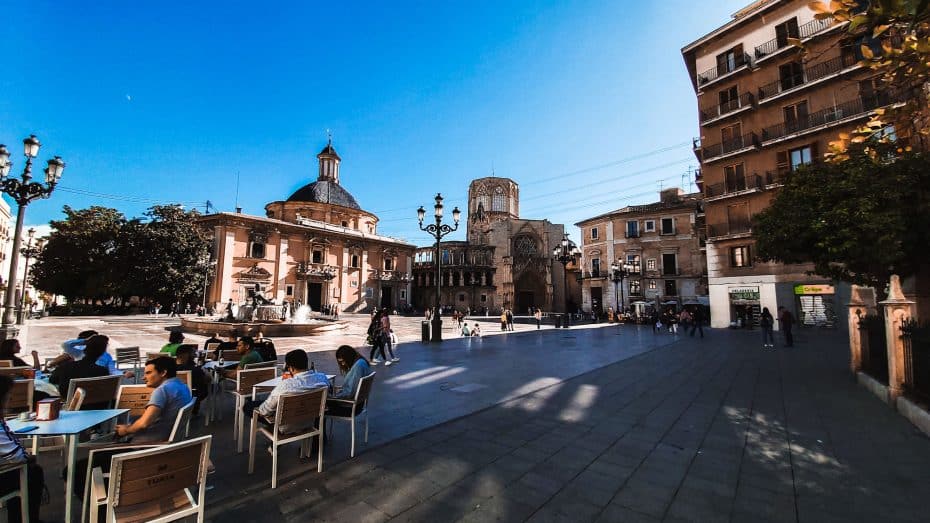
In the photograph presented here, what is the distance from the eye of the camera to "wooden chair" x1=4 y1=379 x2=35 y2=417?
3691mm

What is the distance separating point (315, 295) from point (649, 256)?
3124cm

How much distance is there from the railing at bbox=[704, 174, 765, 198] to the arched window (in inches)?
1152

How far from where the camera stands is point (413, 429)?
4.62m

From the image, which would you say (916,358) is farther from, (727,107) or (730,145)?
(727,107)

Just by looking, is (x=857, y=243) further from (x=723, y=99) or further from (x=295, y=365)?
(x=723, y=99)

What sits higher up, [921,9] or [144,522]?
[921,9]

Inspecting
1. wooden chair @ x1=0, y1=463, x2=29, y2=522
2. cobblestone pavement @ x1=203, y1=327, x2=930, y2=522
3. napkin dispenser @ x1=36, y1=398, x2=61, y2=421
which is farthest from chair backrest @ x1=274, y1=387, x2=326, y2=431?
napkin dispenser @ x1=36, y1=398, x2=61, y2=421

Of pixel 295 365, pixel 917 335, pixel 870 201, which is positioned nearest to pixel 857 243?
pixel 870 201

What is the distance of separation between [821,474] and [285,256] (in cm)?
3656

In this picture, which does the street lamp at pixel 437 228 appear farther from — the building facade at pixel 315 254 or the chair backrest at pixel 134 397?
the building facade at pixel 315 254

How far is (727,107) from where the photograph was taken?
23.0m

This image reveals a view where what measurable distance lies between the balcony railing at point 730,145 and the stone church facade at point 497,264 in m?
26.0

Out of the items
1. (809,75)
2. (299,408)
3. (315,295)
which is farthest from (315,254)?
(809,75)

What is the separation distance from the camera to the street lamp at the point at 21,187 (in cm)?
883
